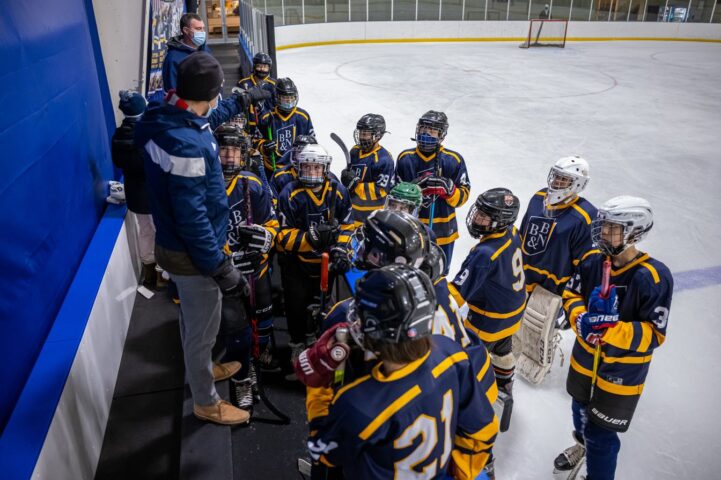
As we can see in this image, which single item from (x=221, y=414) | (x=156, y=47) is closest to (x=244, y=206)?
(x=221, y=414)

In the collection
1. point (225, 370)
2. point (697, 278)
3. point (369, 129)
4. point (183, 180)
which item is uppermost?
point (183, 180)

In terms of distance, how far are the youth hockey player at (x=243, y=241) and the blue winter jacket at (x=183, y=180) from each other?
54cm

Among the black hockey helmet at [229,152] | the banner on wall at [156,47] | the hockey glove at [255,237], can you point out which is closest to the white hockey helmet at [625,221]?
the hockey glove at [255,237]

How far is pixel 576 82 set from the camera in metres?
11.5

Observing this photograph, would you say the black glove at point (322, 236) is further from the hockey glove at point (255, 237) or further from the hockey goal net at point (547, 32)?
the hockey goal net at point (547, 32)

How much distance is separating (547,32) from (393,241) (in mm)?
19188

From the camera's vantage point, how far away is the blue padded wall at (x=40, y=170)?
1.79 metres

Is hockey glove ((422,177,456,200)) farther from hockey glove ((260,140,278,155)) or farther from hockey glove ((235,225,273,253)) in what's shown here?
hockey glove ((260,140,278,155))

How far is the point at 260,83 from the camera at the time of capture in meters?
5.05

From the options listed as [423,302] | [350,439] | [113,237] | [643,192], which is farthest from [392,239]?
[643,192]

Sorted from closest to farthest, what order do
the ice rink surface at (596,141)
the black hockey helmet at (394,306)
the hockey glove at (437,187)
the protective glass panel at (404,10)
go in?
the black hockey helmet at (394,306) → the ice rink surface at (596,141) → the hockey glove at (437,187) → the protective glass panel at (404,10)

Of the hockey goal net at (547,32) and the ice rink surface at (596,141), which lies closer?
the ice rink surface at (596,141)

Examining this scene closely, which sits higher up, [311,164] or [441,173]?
[311,164]

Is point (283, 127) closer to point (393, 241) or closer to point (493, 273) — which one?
point (493, 273)
